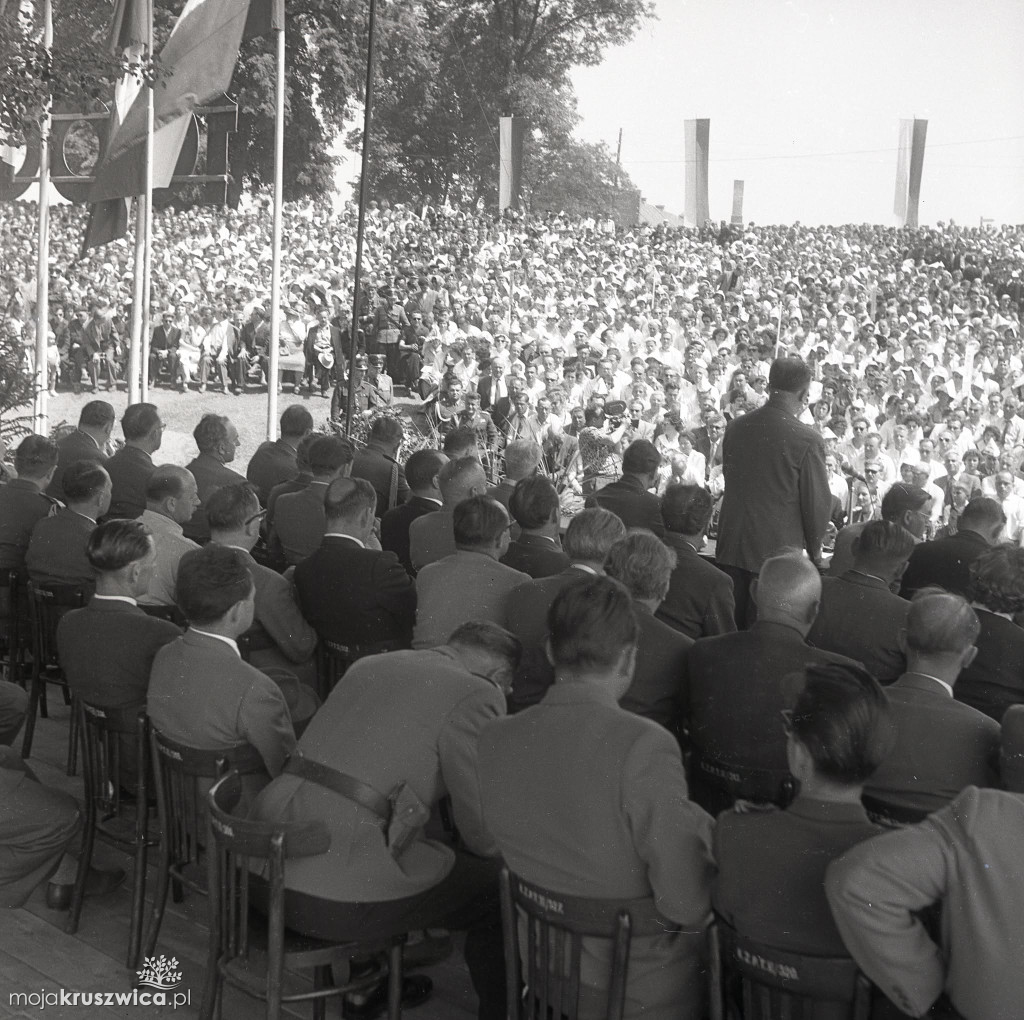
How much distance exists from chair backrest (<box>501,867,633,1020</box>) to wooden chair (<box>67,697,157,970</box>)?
4.04ft

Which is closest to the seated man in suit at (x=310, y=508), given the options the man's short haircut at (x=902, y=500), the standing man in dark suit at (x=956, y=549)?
the man's short haircut at (x=902, y=500)

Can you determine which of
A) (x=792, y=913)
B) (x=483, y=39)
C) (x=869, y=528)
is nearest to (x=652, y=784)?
(x=792, y=913)

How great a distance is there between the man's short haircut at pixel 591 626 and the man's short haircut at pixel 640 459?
10.2ft

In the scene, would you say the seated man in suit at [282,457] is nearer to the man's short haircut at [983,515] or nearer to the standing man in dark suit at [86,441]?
the standing man in dark suit at [86,441]

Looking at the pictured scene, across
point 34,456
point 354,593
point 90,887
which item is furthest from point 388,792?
point 34,456

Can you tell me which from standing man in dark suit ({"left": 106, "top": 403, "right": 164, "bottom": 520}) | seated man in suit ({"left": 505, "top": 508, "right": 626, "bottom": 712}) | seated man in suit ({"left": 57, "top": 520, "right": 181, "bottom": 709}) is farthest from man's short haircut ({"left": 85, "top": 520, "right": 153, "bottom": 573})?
standing man in dark suit ({"left": 106, "top": 403, "right": 164, "bottom": 520})

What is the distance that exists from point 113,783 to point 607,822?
1791 millimetres

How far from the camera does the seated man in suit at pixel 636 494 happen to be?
552 cm

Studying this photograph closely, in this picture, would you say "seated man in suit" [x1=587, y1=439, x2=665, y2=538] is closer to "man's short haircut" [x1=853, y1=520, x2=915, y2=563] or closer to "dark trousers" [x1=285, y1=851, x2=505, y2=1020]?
"man's short haircut" [x1=853, y1=520, x2=915, y2=563]

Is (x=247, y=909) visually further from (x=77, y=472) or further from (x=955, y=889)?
(x=77, y=472)

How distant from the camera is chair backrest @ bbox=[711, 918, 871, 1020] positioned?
1997 mm

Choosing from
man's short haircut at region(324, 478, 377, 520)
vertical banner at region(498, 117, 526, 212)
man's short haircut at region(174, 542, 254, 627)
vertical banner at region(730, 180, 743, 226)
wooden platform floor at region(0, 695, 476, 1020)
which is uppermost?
vertical banner at region(498, 117, 526, 212)

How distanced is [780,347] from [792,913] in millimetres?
13479

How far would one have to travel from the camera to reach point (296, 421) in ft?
21.8
